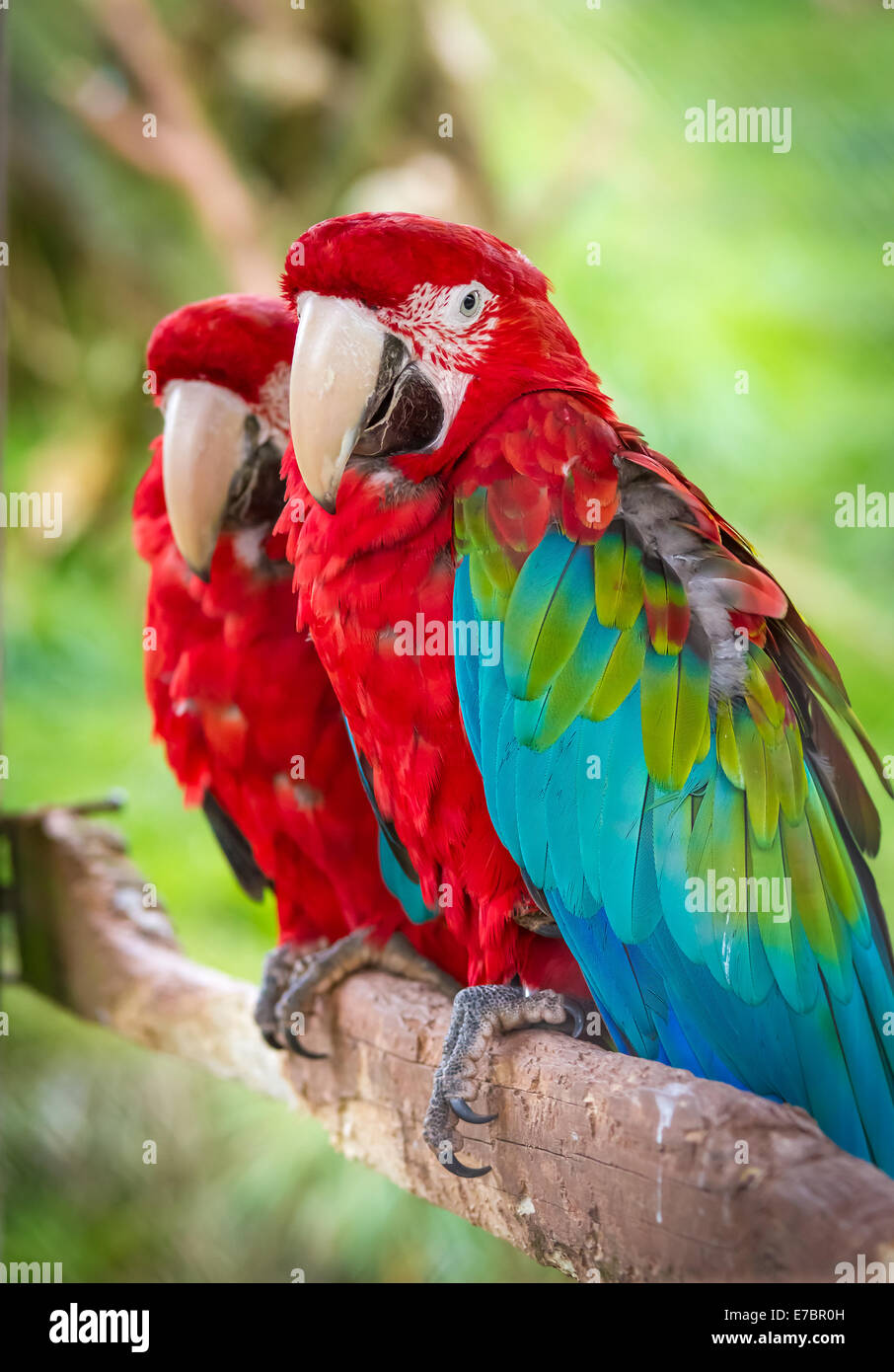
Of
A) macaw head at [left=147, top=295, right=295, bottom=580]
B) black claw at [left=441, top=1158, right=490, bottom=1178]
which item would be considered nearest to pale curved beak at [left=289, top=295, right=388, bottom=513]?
macaw head at [left=147, top=295, right=295, bottom=580]

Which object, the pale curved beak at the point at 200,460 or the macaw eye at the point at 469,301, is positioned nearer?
the macaw eye at the point at 469,301

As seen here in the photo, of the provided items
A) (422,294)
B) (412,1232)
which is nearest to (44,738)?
(412,1232)

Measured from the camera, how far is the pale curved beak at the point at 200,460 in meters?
1.09

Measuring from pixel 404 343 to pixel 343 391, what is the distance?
0.23 ft

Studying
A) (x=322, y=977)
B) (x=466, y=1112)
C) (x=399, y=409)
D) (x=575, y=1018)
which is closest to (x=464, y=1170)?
(x=466, y=1112)

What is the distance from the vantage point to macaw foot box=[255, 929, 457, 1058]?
1.18 metres

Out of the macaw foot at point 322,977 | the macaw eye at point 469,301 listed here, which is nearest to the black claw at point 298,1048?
the macaw foot at point 322,977

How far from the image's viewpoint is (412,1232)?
6.41 feet

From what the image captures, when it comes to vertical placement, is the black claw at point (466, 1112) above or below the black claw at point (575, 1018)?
below

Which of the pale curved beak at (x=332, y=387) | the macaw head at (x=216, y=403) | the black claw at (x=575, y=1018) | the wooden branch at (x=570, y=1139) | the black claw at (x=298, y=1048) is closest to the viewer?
the wooden branch at (x=570, y=1139)

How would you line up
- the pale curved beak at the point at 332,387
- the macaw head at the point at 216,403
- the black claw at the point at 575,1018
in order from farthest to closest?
the macaw head at the point at 216,403
the black claw at the point at 575,1018
the pale curved beak at the point at 332,387

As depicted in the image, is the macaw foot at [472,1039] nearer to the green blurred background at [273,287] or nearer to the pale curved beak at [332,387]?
the pale curved beak at [332,387]

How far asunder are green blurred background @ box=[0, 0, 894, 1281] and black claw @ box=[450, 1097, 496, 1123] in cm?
79

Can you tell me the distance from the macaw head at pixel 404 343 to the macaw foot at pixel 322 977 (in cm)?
55
